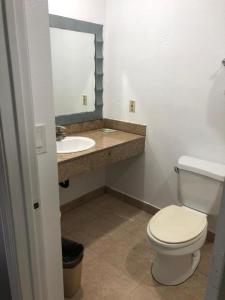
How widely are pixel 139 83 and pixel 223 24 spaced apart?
2.69 ft

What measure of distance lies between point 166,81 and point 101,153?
0.83m

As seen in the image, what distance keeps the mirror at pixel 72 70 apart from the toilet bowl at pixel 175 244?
128 centimetres

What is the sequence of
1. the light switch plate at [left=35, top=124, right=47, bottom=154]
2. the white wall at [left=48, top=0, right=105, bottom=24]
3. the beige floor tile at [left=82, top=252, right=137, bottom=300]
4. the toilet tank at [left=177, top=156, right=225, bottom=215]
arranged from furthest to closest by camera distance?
the white wall at [left=48, top=0, right=105, bottom=24], the toilet tank at [left=177, top=156, right=225, bottom=215], the beige floor tile at [left=82, top=252, right=137, bottom=300], the light switch plate at [left=35, top=124, right=47, bottom=154]

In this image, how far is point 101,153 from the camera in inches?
80.3

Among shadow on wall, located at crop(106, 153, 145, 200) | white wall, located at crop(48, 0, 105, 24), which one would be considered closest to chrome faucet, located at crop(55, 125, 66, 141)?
shadow on wall, located at crop(106, 153, 145, 200)

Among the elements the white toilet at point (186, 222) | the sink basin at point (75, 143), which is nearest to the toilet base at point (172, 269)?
the white toilet at point (186, 222)

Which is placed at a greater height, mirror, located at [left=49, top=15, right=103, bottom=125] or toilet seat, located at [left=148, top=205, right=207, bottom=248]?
mirror, located at [left=49, top=15, right=103, bottom=125]

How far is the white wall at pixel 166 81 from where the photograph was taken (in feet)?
6.11

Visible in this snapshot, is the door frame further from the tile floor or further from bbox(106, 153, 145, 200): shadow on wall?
bbox(106, 153, 145, 200): shadow on wall

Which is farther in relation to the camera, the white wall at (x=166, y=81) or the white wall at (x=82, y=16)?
the white wall at (x=82, y=16)

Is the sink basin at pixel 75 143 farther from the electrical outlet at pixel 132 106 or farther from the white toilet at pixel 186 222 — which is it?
the white toilet at pixel 186 222

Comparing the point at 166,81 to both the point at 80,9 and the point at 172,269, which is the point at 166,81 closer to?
the point at 80,9

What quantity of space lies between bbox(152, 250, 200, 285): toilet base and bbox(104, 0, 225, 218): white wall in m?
0.66

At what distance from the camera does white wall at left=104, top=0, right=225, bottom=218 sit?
1861 millimetres
